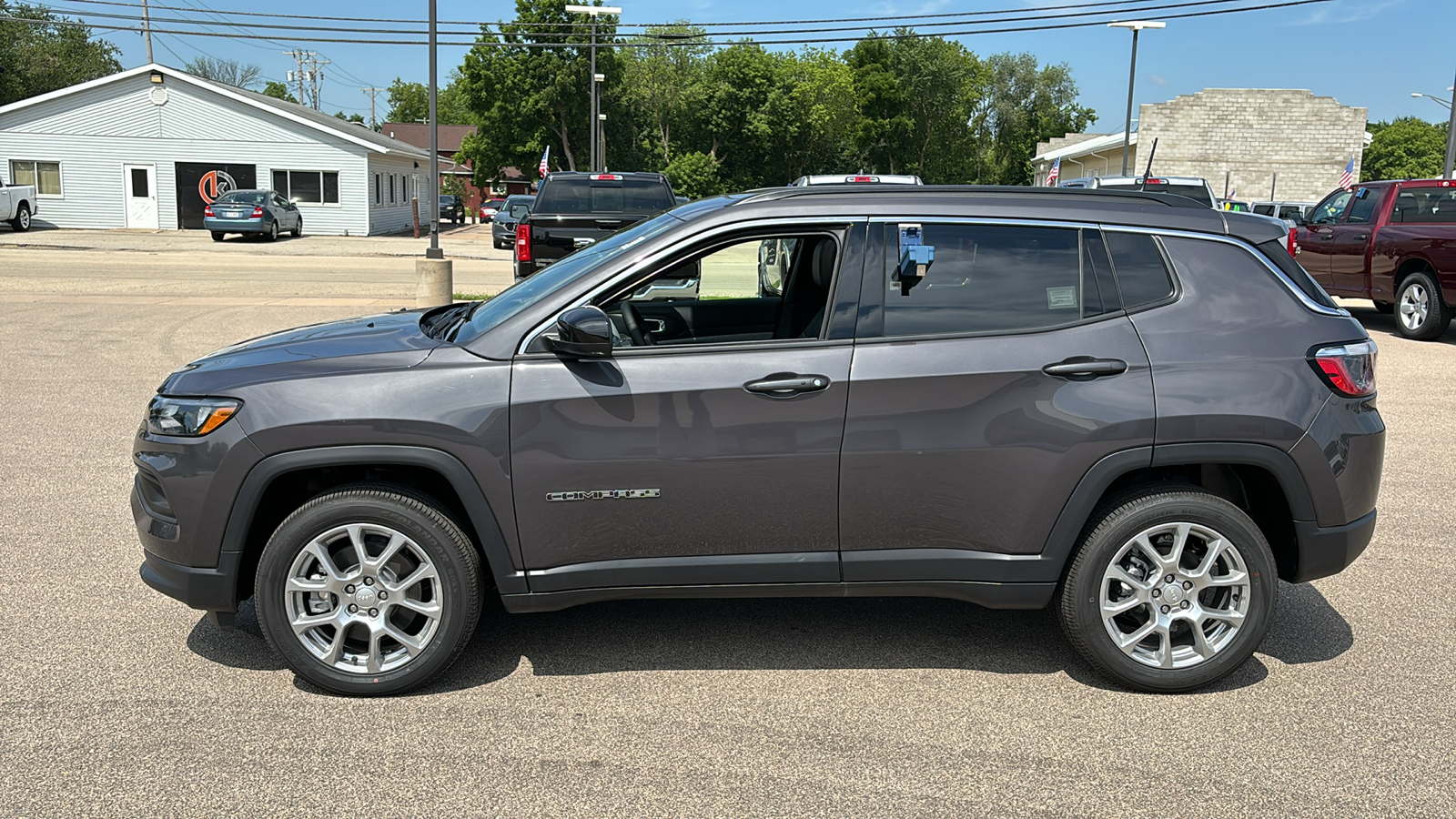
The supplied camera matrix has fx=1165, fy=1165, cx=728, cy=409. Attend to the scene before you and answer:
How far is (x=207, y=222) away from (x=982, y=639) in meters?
36.0

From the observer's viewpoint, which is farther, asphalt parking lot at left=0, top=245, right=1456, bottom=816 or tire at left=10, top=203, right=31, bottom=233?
tire at left=10, top=203, right=31, bottom=233

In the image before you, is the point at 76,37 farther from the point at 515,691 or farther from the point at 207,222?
the point at 515,691

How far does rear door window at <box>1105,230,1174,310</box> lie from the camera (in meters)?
4.18

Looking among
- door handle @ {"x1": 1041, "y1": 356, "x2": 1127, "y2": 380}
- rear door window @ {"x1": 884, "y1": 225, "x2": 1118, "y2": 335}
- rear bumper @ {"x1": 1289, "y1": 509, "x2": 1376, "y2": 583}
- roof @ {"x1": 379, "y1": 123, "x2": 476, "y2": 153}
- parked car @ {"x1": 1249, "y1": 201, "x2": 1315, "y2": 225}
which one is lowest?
rear bumper @ {"x1": 1289, "y1": 509, "x2": 1376, "y2": 583}

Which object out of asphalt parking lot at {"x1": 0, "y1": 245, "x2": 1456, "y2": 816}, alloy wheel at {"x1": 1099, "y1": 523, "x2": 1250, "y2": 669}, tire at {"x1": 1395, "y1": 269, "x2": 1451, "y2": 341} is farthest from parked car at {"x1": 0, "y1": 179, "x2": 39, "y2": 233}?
alloy wheel at {"x1": 1099, "y1": 523, "x2": 1250, "y2": 669}

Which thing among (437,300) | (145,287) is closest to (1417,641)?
(437,300)

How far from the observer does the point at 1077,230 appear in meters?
4.20

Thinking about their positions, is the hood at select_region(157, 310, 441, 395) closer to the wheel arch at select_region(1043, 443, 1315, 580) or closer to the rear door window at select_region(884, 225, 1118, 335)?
the rear door window at select_region(884, 225, 1118, 335)

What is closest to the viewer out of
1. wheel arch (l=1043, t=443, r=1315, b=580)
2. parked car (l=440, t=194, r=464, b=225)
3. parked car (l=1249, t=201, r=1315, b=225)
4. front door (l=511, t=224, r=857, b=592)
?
front door (l=511, t=224, r=857, b=592)

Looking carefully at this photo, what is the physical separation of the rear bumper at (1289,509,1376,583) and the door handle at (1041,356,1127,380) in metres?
0.91

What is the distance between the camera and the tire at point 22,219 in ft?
122

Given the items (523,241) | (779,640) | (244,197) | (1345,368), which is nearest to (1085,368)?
(1345,368)

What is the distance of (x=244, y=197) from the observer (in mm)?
36750

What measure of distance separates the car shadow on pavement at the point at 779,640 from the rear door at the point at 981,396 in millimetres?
577
